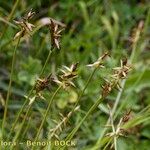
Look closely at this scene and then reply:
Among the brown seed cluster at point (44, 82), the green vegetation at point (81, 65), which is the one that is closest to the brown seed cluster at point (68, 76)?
the brown seed cluster at point (44, 82)

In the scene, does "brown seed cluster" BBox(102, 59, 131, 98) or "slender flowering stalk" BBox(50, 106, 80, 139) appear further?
"slender flowering stalk" BBox(50, 106, 80, 139)

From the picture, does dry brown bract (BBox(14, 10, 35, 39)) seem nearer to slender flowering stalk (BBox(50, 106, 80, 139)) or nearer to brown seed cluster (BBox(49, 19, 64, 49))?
Result: brown seed cluster (BBox(49, 19, 64, 49))

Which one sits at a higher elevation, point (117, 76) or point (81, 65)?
point (117, 76)

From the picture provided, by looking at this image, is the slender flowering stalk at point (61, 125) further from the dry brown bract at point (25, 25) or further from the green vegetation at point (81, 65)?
the dry brown bract at point (25, 25)

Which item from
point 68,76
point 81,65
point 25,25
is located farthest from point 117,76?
point 81,65

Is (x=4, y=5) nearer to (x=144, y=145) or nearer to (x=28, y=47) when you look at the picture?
(x=28, y=47)

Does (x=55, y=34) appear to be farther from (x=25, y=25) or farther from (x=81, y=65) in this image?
(x=81, y=65)

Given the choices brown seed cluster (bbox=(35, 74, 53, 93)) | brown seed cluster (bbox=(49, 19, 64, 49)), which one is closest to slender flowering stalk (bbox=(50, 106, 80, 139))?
brown seed cluster (bbox=(35, 74, 53, 93))

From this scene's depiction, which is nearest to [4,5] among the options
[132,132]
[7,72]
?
[7,72]
